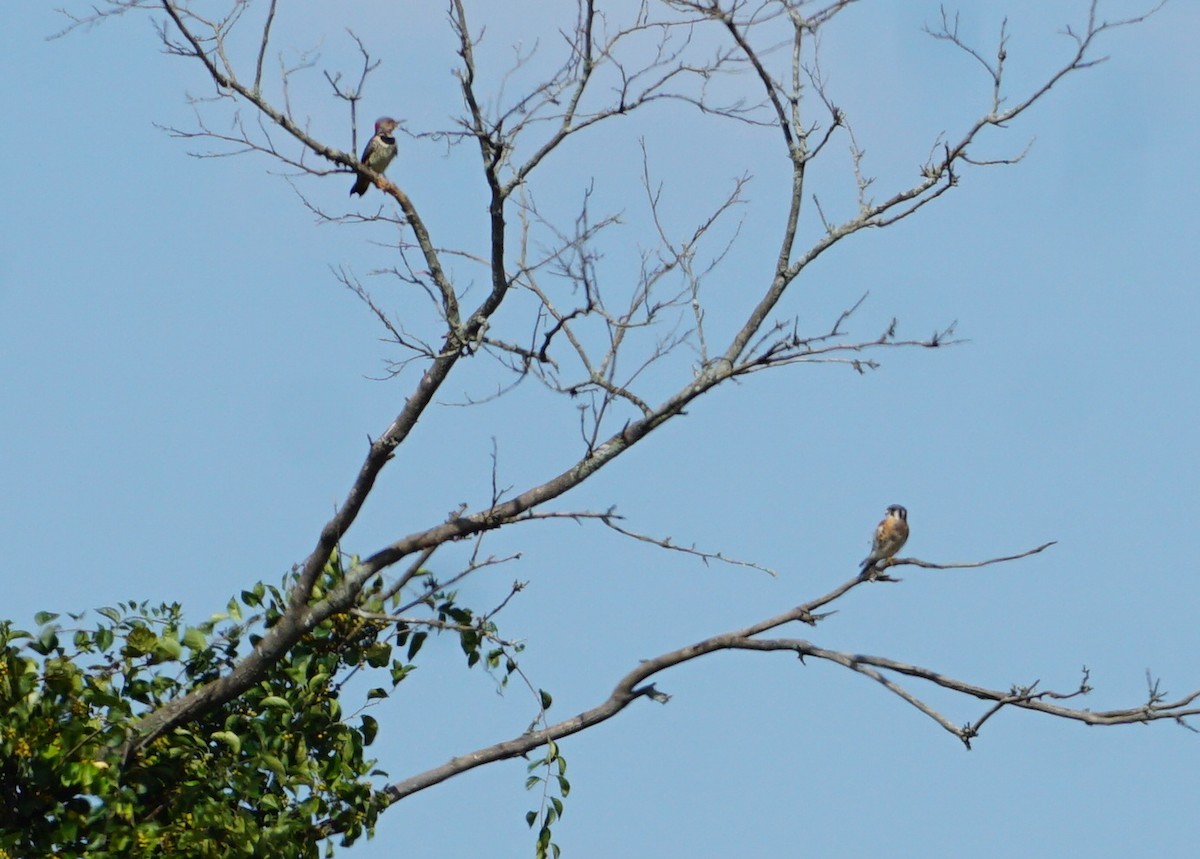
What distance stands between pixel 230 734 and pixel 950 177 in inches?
157

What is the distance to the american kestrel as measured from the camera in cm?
1013

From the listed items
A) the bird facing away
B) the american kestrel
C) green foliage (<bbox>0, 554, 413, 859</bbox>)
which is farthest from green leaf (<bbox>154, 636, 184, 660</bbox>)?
the american kestrel

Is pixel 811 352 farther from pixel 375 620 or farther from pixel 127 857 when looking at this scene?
pixel 127 857

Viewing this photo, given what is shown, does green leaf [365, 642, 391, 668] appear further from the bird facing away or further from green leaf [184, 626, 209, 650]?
the bird facing away

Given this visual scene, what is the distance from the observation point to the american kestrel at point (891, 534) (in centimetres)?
1013

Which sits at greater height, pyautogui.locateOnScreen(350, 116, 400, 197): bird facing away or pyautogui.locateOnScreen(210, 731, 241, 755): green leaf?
pyautogui.locateOnScreen(350, 116, 400, 197): bird facing away

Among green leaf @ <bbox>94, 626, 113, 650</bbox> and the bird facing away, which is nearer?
green leaf @ <bbox>94, 626, 113, 650</bbox>

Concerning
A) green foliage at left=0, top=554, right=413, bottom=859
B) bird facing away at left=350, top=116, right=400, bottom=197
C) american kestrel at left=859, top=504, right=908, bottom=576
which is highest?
bird facing away at left=350, top=116, right=400, bottom=197

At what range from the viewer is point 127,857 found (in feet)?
20.7

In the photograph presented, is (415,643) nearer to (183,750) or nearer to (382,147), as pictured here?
(183,750)

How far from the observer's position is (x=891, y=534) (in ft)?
33.2

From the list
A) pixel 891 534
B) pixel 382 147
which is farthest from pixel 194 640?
pixel 891 534

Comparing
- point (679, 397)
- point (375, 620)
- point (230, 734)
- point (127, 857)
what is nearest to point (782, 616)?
point (679, 397)

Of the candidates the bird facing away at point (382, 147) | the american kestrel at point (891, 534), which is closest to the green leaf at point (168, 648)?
the bird facing away at point (382, 147)
